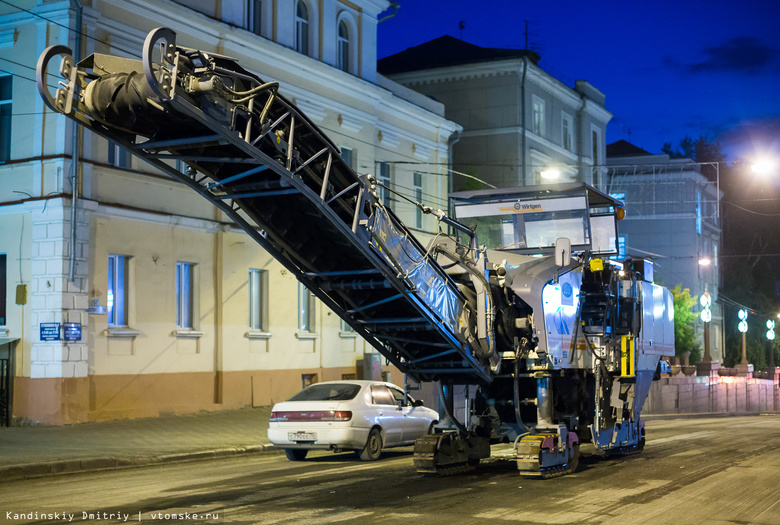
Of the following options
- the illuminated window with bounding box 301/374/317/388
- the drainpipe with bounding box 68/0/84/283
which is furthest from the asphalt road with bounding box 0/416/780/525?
the illuminated window with bounding box 301/374/317/388

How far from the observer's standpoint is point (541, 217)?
1518cm

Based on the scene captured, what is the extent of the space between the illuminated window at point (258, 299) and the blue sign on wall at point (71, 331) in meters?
7.34

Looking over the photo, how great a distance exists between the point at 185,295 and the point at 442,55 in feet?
84.2

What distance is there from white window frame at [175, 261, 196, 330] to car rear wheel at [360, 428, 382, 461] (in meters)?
10.0

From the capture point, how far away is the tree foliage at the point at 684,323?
5491cm

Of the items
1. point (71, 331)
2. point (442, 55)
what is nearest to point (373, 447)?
point (71, 331)

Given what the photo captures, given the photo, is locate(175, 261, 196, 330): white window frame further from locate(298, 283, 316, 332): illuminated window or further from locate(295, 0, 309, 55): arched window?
locate(295, 0, 309, 55): arched window

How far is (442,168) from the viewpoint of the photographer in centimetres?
3844

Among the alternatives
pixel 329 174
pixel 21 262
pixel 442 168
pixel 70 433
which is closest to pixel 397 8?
pixel 442 168

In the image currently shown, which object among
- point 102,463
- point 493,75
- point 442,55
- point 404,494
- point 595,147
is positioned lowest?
point 102,463

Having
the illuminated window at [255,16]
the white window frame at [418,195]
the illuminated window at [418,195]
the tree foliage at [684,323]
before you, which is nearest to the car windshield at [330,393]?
the illuminated window at [255,16]

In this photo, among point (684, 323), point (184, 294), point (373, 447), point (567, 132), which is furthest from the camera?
point (684, 323)

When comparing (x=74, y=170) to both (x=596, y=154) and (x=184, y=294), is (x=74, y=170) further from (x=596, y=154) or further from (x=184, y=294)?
(x=596, y=154)

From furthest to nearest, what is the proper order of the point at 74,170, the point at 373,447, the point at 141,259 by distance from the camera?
the point at 141,259, the point at 74,170, the point at 373,447
